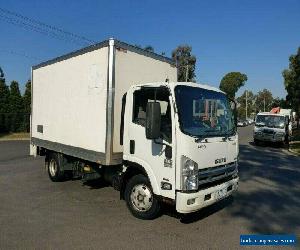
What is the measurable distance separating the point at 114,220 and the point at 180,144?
2086 mm

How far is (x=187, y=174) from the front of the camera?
5945 mm

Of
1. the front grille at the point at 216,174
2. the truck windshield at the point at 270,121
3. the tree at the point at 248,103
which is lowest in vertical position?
the front grille at the point at 216,174

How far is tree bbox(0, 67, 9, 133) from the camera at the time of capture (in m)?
34.0

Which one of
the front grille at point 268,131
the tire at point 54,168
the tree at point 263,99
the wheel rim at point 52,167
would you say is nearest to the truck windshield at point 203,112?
the tire at point 54,168

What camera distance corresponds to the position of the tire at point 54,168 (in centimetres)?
971

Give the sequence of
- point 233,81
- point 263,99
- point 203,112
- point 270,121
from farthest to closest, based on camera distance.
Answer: point 263,99
point 233,81
point 270,121
point 203,112

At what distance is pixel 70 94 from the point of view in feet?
27.6

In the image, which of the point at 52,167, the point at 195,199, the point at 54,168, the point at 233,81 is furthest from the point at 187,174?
the point at 233,81

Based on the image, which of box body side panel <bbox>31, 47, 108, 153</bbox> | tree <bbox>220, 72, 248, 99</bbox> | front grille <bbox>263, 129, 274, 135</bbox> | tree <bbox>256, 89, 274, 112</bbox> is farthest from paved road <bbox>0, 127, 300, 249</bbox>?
tree <bbox>256, 89, 274, 112</bbox>

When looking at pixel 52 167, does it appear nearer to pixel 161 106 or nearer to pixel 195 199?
pixel 161 106

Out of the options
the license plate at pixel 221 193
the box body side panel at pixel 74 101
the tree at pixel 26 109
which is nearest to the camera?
the license plate at pixel 221 193

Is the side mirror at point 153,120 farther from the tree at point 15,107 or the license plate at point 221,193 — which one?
the tree at point 15,107

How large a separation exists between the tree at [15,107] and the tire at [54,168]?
84.7 ft

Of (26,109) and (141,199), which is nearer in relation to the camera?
(141,199)
